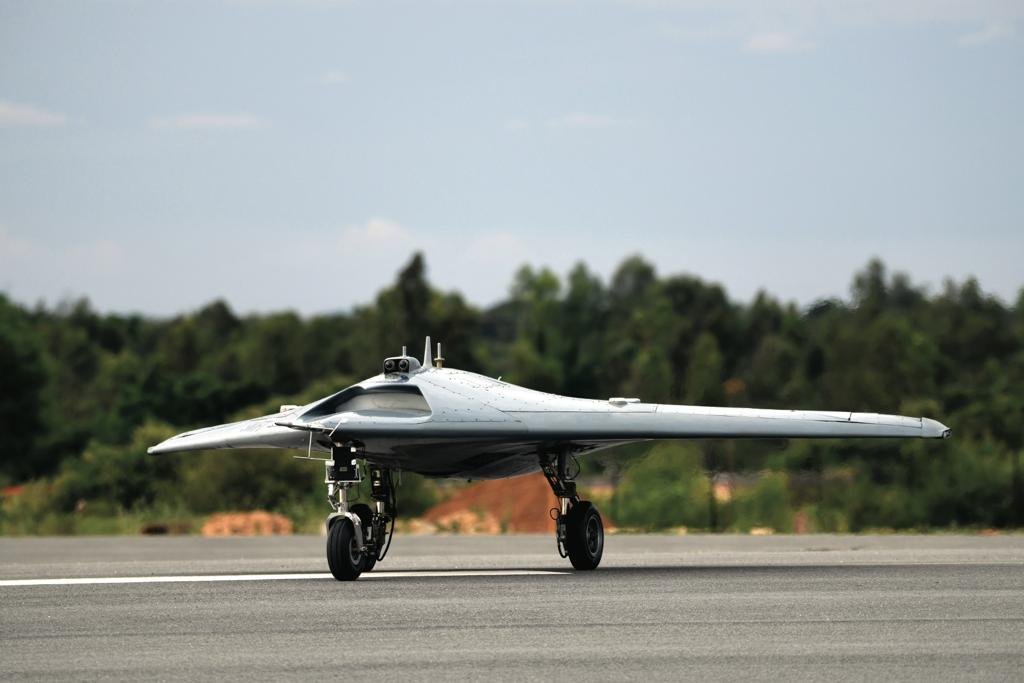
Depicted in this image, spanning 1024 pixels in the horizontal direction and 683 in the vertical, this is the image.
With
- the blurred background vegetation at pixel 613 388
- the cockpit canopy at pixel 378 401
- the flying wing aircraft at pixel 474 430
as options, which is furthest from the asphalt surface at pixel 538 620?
the blurred background vegetation at pixel 613 388

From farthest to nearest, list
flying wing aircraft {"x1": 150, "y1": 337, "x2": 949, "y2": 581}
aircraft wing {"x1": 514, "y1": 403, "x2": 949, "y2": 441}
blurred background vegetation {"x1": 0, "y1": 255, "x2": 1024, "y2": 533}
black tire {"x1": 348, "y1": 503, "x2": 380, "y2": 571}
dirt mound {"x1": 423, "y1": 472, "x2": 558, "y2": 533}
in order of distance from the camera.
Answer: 1. dirt mound {"x1": 423, "y1": 472, "x2": 558, "y2": 533}
2. blurred background vegetation {"x1": 0, "y1": 255, "x2": 1024, "y2": 533}
3. black tire {"x1": 348, "y1": 503, "x2": 380, "y2": 571}
4. flying wing aircraft {"x1": 150, "y1": 337, "x2": 949, "y2": 581}
5. aircraft wing {"x1": 514, "y1": 403, "x2": 949, "y2": 441}

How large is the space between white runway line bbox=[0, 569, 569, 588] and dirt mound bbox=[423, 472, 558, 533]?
60.5ft

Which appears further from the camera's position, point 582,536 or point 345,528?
point 582,536

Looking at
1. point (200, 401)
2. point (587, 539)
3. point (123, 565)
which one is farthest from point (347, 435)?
point (200, 401)

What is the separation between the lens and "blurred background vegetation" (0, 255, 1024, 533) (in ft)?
114

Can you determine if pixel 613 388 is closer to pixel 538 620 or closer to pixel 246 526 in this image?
pixel 246 526

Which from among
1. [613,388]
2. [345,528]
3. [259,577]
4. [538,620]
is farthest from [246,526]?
[613,388]

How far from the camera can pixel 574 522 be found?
782 inches

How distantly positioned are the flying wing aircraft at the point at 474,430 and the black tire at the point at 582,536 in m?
0.01

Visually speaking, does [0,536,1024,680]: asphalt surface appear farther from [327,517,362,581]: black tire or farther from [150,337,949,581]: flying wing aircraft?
[150,337,949,581]: flying wing aircraft

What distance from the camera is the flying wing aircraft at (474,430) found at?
1831 centimetres

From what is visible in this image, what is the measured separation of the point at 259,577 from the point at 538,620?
6.89m

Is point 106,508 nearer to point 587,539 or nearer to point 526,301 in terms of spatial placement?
point 587,539

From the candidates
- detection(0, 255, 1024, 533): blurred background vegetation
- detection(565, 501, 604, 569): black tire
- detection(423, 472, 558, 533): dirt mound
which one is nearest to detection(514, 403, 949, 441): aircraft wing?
detection(565, 501, 604, 569): black tire
